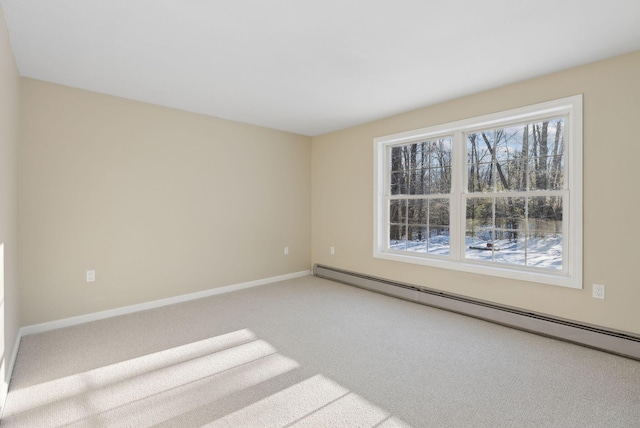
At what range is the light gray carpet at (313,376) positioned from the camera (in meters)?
1.81

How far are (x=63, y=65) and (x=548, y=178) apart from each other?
14.5 feet

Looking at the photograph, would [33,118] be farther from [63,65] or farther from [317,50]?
[317,50]

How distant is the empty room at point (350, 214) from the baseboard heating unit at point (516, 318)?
0.02 meters

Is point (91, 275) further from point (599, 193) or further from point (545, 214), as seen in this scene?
point (599, 193)

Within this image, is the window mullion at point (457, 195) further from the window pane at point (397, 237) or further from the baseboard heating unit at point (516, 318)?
the window pane at point (397, 237)

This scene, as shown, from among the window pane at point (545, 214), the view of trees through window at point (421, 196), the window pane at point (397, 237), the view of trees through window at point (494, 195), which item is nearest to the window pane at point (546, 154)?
the view of trees through window at point (494, 195)

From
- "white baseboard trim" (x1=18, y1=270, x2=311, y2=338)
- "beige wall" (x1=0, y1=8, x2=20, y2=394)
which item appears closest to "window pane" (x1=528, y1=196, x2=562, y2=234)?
"white baseboard trim" (x1=18, y1=270, x2=311, y2=338)

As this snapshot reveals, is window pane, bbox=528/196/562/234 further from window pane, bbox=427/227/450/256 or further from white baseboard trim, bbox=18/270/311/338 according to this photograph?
white baseboard trim, bbox=18/270/311/338

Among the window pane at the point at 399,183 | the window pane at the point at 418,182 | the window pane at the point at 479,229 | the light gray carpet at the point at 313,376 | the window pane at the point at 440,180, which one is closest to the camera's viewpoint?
the light gray carpet at the point at 313,376

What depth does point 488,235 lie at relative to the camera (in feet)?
11.4

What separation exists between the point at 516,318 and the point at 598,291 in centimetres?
68

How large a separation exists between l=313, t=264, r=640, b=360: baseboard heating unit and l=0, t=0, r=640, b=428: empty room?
2 cm

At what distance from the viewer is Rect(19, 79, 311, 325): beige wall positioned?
3.03 m

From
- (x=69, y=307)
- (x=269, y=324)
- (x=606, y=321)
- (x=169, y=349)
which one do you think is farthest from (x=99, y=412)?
(x=606, y=321)
